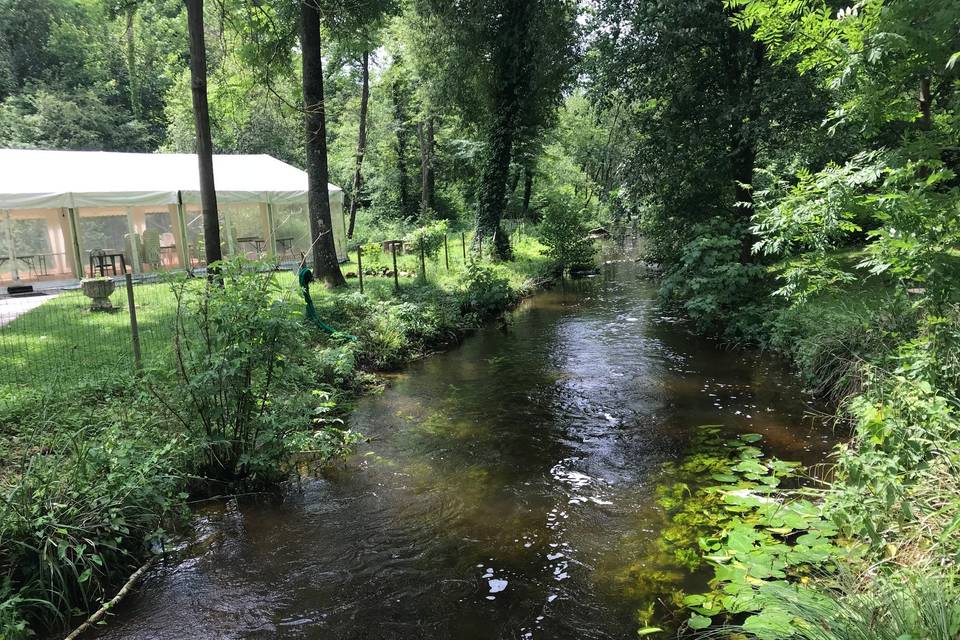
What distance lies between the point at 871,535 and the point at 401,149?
3223 centimetres

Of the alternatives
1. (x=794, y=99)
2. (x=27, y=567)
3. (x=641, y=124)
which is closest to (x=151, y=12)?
(x=641, y=124)

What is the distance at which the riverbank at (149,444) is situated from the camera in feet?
12.7

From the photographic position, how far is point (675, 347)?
10.7 metres

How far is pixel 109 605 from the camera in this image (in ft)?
12.8

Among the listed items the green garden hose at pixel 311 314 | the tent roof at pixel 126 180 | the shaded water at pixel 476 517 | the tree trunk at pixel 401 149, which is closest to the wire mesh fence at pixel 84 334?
the green garden hose at pixel 311 314

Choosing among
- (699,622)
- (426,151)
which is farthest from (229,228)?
(699,622)

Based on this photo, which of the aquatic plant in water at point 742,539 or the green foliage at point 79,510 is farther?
the green foliage at point 79,510

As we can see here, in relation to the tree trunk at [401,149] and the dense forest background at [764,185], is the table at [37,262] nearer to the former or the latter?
the dense forest background at [764,185]

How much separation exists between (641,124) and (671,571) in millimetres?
10920

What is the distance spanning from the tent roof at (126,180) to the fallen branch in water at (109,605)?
47.4 ft

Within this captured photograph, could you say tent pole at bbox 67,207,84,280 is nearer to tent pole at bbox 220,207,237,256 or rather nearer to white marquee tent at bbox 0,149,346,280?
white marquee tent at bbox 0,149,346,280

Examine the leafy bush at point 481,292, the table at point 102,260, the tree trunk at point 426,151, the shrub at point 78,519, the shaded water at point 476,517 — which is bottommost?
the shaded water at point 476,517

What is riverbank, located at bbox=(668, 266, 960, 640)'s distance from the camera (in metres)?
2.75

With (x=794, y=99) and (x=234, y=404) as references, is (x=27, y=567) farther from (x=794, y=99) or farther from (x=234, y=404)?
(x=794, y=99)
